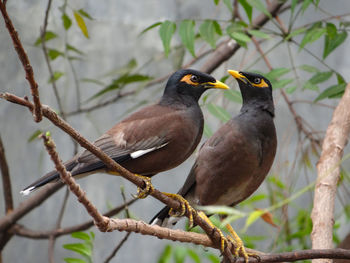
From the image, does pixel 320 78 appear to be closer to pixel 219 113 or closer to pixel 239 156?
pixel 219 113

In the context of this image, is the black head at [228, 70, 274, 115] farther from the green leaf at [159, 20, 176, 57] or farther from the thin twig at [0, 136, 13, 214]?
the thin twig at [0, 136, 13, 214]

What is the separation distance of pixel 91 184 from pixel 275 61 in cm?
159

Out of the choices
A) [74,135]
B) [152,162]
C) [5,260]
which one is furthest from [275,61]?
[74,135]

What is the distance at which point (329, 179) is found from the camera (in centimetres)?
187

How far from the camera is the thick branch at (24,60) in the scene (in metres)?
0.95

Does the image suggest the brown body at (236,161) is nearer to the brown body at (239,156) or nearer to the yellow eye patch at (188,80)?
the brown body at (239,156)

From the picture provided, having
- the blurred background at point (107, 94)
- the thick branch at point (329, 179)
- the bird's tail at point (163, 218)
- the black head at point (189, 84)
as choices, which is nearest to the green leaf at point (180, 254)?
the bird's tail at point (163, 218)

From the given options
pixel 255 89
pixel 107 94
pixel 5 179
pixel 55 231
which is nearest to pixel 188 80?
pixel 255 89

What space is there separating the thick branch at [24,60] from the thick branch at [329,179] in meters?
0.95

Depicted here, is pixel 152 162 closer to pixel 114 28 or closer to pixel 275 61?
pixel 114 28

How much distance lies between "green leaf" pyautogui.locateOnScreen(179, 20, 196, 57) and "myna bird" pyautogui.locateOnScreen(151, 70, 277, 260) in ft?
1.12

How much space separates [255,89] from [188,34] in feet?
1.40

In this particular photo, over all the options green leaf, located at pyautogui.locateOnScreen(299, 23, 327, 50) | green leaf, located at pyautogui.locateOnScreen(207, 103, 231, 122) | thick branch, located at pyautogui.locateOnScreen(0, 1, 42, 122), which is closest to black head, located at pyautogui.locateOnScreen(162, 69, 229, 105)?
green leaf, located at pyautogui.locateOnScreen(207, 103, 231, 122)

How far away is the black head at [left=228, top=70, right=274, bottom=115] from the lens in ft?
5.68
